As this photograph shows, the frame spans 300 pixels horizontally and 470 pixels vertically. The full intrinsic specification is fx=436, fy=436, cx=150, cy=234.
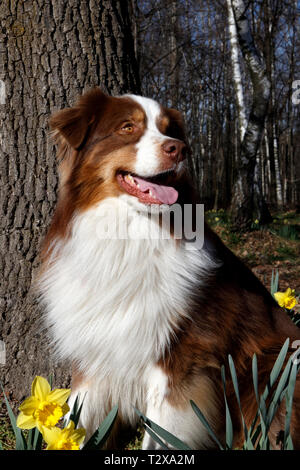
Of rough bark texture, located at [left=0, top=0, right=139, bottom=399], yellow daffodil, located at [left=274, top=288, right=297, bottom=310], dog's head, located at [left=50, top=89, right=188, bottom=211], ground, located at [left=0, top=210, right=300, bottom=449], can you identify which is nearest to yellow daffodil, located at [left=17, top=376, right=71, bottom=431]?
dog's head, located at [left=50, top=89, right=188, bottom=211]

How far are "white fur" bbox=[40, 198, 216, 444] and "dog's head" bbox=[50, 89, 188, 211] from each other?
0.37ft

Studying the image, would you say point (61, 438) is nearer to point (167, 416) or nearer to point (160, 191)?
point (167, 416)

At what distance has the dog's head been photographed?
232 centimetres

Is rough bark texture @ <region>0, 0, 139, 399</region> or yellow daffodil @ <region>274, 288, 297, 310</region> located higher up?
rough bark texture @ <region>0, 0, 139, 399</region>

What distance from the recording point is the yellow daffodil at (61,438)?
1551mm

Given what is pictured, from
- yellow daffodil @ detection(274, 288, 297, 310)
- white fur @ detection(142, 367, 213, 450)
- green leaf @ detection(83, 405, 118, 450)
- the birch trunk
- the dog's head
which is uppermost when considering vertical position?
the birch trunk

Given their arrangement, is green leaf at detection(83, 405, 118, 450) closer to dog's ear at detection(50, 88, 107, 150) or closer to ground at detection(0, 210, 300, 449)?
dog's ear at detection(50, 88, 107, 150)

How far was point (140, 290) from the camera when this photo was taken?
7.61ft

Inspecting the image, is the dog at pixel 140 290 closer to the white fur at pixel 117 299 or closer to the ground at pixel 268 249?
the white fur at pixel 117 299

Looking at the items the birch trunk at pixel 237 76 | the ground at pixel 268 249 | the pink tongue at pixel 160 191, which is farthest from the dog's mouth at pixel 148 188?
the birch trunk at pixel 237 76

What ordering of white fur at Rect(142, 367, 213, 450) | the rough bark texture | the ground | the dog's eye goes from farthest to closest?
the ground < the rough bark texture < the dog's eye < white fur at Rect(142, 367, 213, 450)

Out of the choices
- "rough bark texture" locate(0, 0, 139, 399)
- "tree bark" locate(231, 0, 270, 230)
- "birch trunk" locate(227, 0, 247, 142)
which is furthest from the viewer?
"birch trunk" locate(227, 0, 247, 142)

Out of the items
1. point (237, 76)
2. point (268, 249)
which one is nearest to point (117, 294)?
point (268, 249)

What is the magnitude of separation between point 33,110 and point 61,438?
2.08 metres
